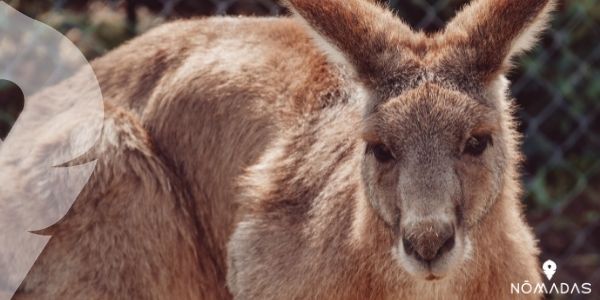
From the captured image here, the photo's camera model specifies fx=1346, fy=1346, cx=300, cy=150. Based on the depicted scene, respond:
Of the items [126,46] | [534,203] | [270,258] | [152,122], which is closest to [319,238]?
[270,258]

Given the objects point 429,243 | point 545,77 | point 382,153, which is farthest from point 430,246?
point 545,77

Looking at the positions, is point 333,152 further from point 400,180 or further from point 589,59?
point 589,59

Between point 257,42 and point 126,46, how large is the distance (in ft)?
2.05

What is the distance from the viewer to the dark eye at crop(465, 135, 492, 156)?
4.30 m

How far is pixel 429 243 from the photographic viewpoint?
409 cm

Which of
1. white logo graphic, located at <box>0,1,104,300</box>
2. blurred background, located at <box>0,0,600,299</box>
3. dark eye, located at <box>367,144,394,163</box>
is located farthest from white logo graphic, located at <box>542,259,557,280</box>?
white logo graphic, located at <box>0,1,104,300</box>

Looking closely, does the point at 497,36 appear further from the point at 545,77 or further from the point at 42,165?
the point at 545,77

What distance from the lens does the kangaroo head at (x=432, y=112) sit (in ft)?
13.7

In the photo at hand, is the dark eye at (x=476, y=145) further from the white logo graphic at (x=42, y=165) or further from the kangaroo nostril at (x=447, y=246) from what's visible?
the white logo graphic at (x=42, y=165)

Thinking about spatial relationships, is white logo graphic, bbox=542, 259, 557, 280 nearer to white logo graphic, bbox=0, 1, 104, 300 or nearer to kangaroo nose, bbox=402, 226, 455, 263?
kangaroo nose, bbox=402, 226, 455, 263

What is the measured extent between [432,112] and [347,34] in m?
0.44

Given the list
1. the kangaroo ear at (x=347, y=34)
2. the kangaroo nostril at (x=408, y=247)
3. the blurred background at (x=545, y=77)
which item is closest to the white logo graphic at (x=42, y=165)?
the blurred background at (x=545, y=77)

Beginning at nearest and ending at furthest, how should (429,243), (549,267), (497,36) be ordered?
(429,243) < (497,36) < (549,267)

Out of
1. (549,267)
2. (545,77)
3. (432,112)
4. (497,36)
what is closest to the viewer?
(432,112)
